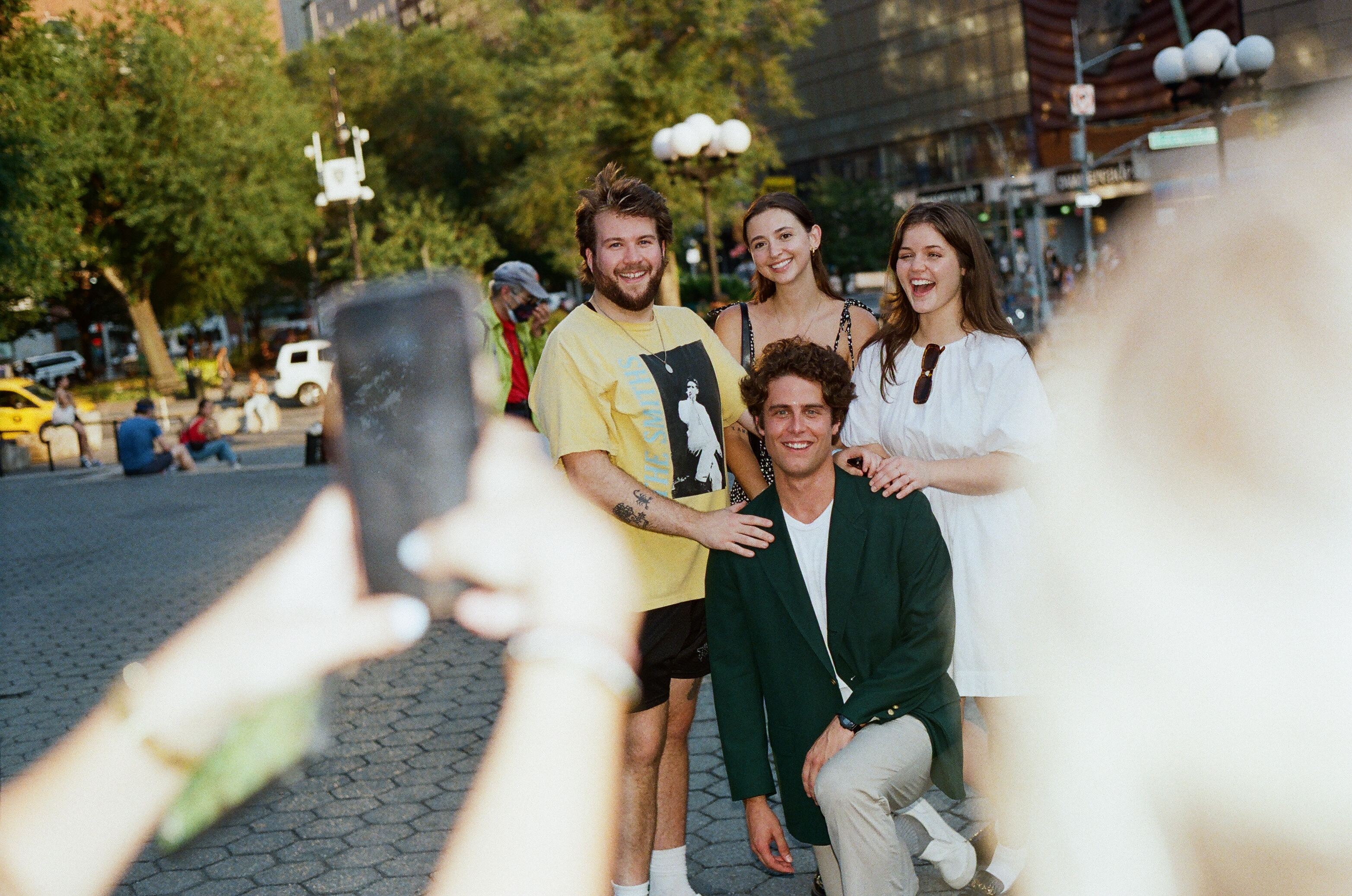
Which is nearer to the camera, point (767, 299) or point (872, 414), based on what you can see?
point (872, 414)

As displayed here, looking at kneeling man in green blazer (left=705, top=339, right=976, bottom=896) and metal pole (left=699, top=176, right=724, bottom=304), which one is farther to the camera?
metal pole (left=699, top=176, right=724, bottom=304)

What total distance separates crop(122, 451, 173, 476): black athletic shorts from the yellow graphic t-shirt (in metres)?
17.3

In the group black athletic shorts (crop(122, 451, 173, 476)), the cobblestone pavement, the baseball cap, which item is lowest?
the cobblestone pavement

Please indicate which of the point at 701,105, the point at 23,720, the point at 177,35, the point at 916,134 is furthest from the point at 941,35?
the point at 23,720

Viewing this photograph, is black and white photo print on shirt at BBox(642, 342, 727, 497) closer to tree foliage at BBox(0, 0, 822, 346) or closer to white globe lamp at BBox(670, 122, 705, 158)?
white globe lamp at BBox(670, 122, 705, 158)

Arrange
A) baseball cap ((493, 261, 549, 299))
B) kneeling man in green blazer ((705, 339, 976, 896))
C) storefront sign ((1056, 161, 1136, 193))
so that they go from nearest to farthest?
1. kneeling man in green blazer ((705, 339, 976, 896))
2. baseball cap ((493, 261, 549, 299))
3. storefront sign ((1056, 161, 1136, 193))

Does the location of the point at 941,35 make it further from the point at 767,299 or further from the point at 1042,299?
the point at 767,299

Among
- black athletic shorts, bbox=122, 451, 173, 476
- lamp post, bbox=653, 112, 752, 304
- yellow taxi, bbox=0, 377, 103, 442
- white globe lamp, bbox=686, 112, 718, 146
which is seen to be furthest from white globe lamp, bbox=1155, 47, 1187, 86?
yellow taxi, bbox=0, 377, 103, 442

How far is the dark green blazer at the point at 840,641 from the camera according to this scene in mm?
3326

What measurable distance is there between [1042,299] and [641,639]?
120 ft

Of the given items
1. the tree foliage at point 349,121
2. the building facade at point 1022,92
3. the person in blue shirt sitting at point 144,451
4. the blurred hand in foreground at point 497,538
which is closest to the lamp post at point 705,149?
the blurred hand in foreground at point 497,538

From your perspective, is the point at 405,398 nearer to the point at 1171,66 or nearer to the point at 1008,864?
the point at 1008,864

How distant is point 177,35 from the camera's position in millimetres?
40969

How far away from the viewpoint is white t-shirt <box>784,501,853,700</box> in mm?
3389
